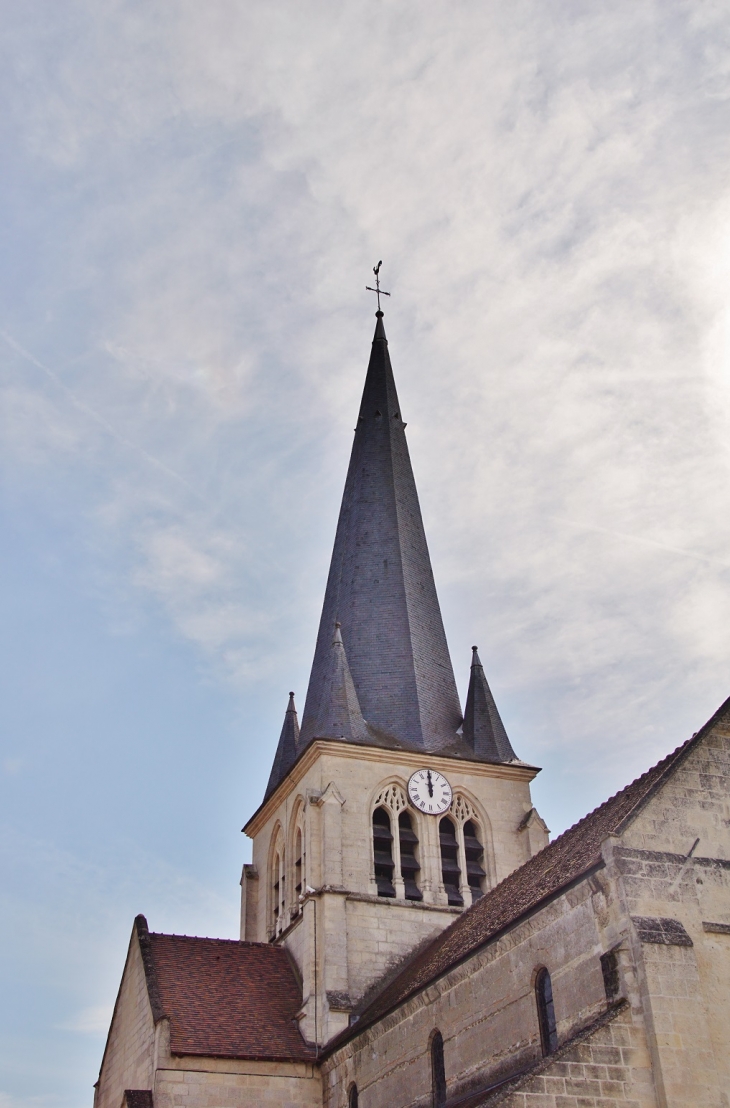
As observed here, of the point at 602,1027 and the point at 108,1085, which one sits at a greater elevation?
the point at 108,1085

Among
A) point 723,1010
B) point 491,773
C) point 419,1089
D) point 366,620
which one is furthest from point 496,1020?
point 366,620

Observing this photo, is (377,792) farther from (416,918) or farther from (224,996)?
(224,996)

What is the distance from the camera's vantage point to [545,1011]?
12.8 metres

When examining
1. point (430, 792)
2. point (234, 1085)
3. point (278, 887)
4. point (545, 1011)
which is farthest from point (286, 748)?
point (545, 1011)

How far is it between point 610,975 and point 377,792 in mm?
10874

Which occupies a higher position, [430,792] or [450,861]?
[430,792]

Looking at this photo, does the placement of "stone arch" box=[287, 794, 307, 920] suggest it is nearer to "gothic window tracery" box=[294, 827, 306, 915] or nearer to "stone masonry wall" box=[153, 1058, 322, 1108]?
"gothic window tracery" box=[294, 827, 306, 915]

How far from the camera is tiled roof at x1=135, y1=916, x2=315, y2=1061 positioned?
18125 millimetres

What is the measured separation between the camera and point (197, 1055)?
17547 millimetres

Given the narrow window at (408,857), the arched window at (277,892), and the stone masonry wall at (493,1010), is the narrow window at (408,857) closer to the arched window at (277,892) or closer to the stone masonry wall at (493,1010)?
the arched window at (277,892)

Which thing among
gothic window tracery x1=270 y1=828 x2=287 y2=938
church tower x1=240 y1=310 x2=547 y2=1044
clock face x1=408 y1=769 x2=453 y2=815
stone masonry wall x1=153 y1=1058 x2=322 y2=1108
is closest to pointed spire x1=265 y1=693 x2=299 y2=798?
church tower x1=240 y1=310 x2=547 y2=1044

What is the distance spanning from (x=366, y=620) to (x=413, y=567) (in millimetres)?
2063

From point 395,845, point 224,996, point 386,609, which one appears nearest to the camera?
point 224,996

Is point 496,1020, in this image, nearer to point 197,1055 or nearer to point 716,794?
point 716,794
